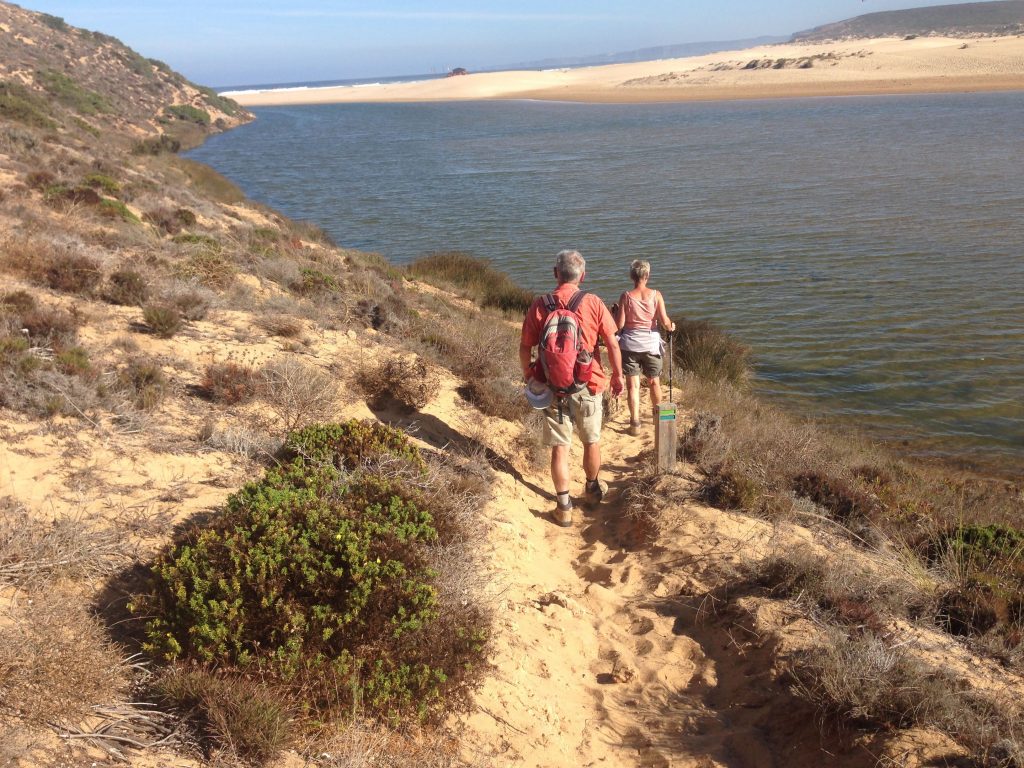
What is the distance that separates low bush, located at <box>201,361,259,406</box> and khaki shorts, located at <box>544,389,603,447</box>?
2.49m

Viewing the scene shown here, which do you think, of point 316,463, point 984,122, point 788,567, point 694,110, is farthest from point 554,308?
point 694,110

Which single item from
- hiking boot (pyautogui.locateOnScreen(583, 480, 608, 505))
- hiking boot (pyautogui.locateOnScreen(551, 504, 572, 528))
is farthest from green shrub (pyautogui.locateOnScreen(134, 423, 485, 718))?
hiking boot (pyautogui.locateOnScreen(583, 480, 608, 505))

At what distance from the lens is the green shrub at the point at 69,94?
3556cm

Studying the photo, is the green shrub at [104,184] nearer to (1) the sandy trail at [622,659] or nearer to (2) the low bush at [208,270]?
(2) the low bush at [208,270]

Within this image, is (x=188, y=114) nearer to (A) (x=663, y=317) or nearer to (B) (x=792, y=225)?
(B) (x=792, y=225)

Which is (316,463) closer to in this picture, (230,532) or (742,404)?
(230,532)

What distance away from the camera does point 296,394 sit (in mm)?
6195

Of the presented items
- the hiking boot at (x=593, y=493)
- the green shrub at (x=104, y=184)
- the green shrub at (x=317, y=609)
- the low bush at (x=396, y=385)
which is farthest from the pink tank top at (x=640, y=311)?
the green shrub at (x=104, y=184)

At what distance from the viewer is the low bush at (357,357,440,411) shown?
704 cm

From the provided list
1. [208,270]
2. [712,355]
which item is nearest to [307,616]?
[208,270]

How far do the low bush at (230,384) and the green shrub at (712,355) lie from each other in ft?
20.8

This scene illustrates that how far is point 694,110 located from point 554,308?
56477 mm

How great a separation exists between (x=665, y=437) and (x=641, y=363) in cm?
150

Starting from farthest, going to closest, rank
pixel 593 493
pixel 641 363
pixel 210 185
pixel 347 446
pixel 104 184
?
pixel 210 185 → pixel 104 184 → pixel 641 363 → pixel 593 493 → pixel 347 446
